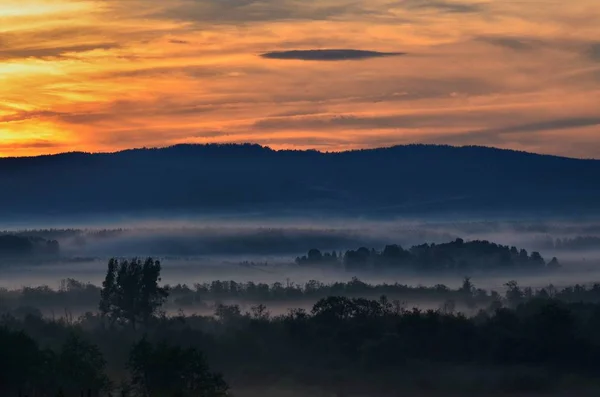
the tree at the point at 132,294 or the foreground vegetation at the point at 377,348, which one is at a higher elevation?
the tree at the point at 132,294

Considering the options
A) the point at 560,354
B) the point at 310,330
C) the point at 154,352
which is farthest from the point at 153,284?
the point at 154,352

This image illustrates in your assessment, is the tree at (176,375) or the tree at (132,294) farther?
the tree at (132,294)

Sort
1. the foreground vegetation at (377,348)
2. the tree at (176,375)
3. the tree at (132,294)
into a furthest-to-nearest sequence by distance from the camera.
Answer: the tree at (132,294), the foreground vegetation at (377,348), the tree at (176,375)

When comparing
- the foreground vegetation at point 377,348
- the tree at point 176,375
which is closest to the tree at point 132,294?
the foreground vegetation at point 377,348

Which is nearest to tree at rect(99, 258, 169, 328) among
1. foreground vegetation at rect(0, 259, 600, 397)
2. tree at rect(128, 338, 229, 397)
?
foreground vegetation at rect(0, 259, 600, 397)

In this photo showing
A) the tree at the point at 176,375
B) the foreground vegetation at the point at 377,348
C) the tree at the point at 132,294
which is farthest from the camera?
the tree at the point at 132,294

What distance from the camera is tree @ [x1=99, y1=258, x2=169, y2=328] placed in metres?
152

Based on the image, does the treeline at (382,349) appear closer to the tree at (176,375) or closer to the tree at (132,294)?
the tree at (132,294)

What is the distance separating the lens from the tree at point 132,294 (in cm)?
15238

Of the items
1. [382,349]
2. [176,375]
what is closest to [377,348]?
[382,349]

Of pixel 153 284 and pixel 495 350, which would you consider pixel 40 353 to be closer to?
pixel 495 350

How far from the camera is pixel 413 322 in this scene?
435ft

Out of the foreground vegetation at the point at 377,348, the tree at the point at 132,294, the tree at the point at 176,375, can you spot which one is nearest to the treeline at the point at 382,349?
the foreground vegetation at the point at 377,348

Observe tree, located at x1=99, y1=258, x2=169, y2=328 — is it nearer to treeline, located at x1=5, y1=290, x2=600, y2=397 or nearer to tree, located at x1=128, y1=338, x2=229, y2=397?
treeline, located at x1=5, y1=290, x2=600, y2=397
